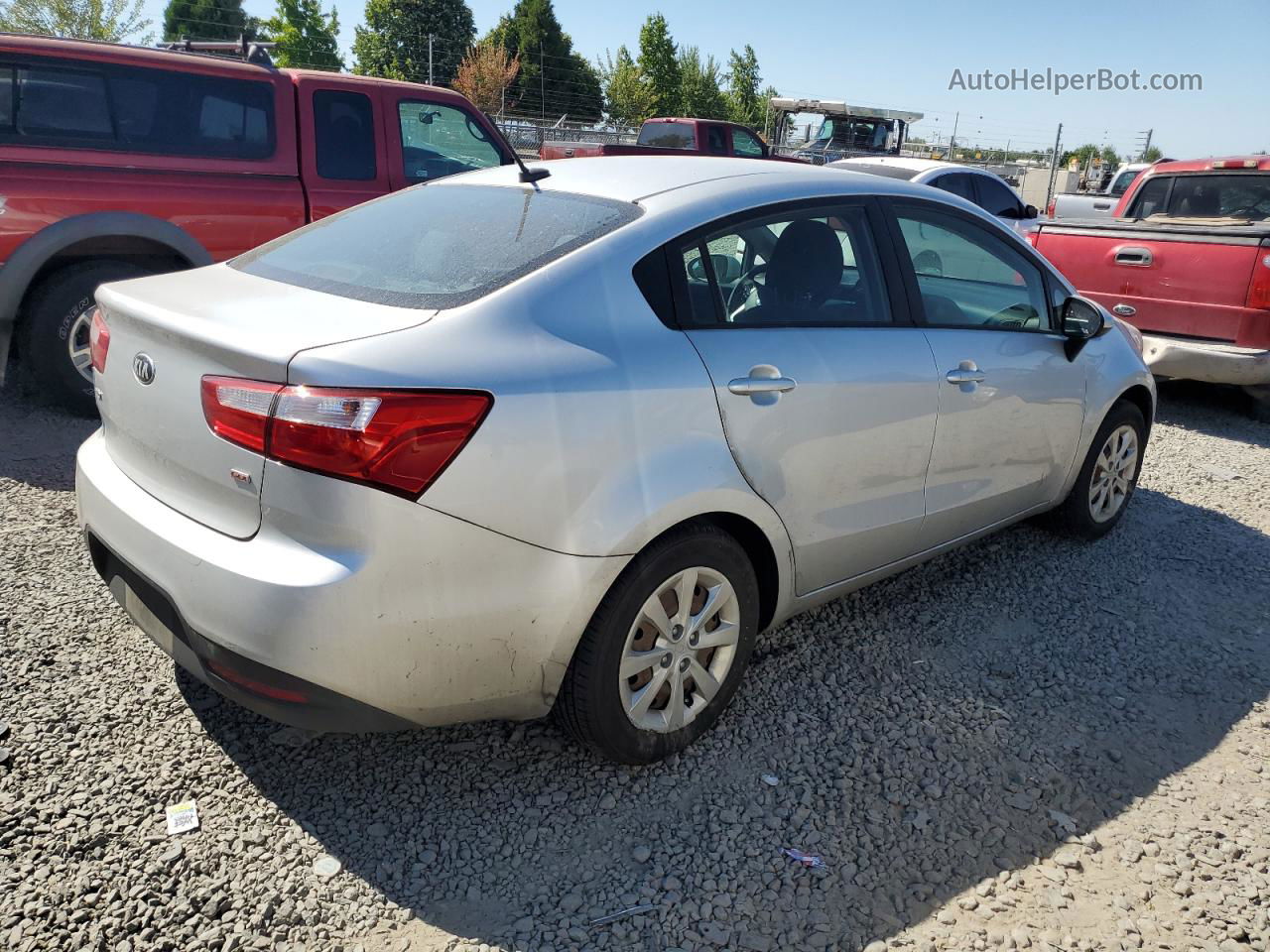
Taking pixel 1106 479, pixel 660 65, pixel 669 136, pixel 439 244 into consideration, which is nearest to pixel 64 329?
pixel 439 244

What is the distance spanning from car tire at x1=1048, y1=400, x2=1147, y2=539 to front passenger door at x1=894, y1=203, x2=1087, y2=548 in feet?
0.87

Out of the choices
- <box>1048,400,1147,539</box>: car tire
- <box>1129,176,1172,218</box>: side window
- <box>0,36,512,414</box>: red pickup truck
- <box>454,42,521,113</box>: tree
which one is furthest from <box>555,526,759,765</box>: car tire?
<box>454,42,521,113</box>: tree

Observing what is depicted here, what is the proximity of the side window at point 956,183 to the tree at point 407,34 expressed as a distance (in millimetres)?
49834

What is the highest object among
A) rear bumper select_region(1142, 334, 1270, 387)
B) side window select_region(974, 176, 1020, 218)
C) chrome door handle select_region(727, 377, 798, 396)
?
side window select_region(974, 176, 1020, 218)

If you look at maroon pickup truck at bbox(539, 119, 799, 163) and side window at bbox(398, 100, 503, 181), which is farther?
maroon pickup truck at bbox(539, 119, 799, 163)

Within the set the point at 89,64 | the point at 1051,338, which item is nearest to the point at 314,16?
the point at 89,64

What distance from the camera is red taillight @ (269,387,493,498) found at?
211 cm

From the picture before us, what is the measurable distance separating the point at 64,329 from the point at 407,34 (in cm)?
5628

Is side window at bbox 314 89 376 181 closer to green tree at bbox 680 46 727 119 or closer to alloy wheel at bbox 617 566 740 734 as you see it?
alloy wheel at bbox 617 566 740 734

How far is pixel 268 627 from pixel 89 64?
14.7 ft

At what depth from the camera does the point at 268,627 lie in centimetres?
217

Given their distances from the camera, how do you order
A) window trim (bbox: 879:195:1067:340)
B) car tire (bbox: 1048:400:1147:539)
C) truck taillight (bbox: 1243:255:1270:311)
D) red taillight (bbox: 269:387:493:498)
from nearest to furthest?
red taillight (bbox: 269:387:493:498), window trim (bbox: 879:195:1067:340), car tire (bbox: 1048:400:1147:539), truck taillight (bbox: 1243:255:1270:311)

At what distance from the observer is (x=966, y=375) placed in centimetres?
345

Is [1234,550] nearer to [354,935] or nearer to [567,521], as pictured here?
[567,521]
